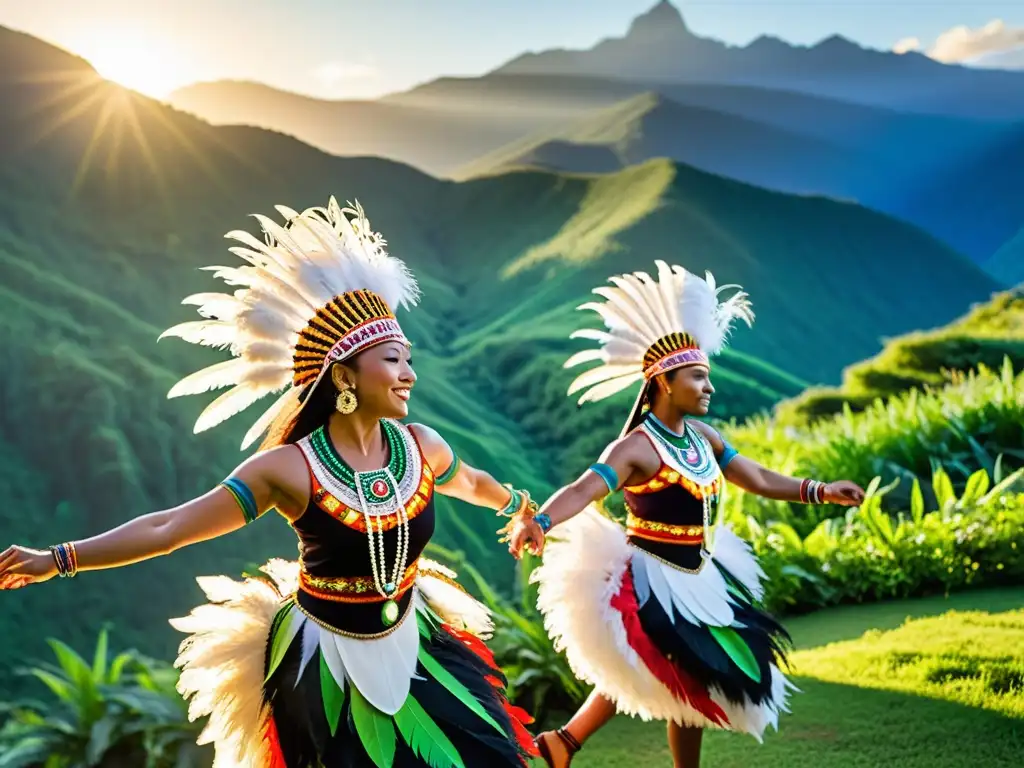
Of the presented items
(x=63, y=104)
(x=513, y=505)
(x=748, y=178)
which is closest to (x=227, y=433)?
(x=63, y=104)

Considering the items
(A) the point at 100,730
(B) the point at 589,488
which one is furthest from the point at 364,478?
(A) the point at 100,730

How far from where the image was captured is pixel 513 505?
7.97ft

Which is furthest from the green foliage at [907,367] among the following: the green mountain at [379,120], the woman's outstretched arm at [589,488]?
the woman's outstretched arm at [589,488]

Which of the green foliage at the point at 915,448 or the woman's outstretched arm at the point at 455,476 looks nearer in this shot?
the woman's outstretched arm at the point at 455,476

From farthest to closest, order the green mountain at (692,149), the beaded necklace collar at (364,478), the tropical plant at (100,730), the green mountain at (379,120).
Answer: the green mountain at (692,149)
the green mountain at (379,120)
the tropical plant at (100,730)
the beaded necklace collar at (364,478)

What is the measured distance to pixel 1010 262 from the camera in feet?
36.9

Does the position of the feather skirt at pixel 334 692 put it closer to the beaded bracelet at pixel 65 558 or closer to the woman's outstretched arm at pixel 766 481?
the beaded bracelet at pixel 65 558

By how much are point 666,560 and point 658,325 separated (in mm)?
754

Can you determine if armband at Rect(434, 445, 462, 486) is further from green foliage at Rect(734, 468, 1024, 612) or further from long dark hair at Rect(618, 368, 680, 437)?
green foliage at Rect(734, 468, 1024, 612)

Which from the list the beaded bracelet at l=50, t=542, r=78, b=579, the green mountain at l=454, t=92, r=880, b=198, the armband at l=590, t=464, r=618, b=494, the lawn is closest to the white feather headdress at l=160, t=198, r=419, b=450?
the beaded bracelet at l=50, t=542, r=78, b=579

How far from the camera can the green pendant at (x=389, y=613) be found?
2.04 metres

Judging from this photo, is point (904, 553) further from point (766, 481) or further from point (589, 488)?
point (589, 488)

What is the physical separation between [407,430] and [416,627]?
467mm

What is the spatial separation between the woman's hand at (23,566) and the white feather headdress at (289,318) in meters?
0.45
